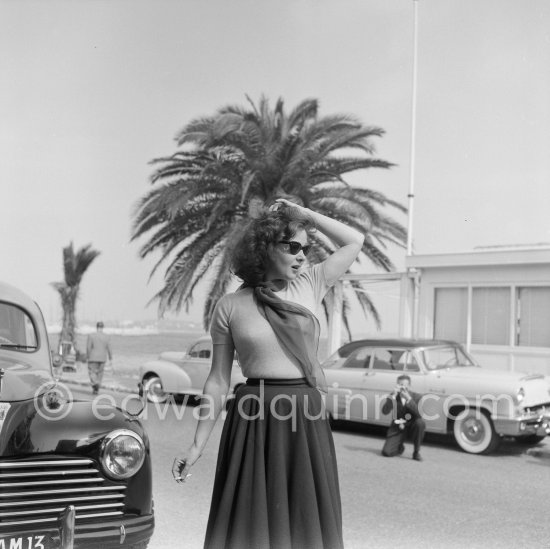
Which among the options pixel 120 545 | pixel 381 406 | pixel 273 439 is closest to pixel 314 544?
pixel 273 439

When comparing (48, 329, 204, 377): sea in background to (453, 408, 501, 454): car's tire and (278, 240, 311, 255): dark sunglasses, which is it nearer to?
(278, 240, 311, 255): dark sunglasses

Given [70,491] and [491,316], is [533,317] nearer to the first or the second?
[491,316]

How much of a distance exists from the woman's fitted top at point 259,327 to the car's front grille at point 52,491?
129 cm

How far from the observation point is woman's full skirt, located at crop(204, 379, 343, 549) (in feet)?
8.39

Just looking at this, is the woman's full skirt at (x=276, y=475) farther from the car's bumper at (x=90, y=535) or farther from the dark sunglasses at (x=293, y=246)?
the car's bumper at (x=90, y=535)

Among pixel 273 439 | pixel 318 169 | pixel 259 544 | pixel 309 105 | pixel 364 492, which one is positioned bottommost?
pixel 364 492

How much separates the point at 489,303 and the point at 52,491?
38.2 ft

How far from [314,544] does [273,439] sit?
39 cm

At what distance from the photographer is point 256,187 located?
16.5 meters

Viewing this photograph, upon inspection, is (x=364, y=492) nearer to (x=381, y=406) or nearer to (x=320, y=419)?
(x=381, y=406)

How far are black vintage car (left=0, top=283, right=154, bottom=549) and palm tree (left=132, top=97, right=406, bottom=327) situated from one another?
1161 centimetres

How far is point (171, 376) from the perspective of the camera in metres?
14.6

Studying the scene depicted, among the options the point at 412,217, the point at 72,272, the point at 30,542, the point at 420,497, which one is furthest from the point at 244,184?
the point at 72,272

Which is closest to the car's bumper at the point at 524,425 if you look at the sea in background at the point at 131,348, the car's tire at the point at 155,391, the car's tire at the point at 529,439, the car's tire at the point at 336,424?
the car's tire at the point at 529,439
